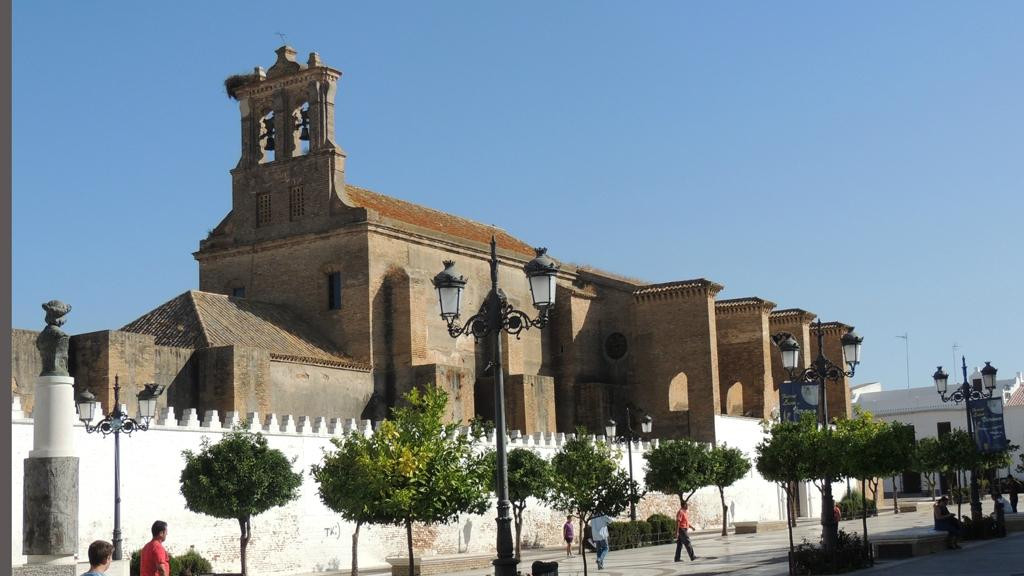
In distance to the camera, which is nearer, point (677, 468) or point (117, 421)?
point (117, 421)

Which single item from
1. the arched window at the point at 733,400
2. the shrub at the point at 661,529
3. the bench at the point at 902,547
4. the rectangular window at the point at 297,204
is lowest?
the shrub at the point at 661,529

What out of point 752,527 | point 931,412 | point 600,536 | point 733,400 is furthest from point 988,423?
point 931,412

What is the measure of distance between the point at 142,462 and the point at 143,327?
458 inches

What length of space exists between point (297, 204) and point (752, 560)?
67.7 ft

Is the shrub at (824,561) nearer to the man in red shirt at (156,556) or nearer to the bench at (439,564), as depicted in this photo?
the bench at (439,564)

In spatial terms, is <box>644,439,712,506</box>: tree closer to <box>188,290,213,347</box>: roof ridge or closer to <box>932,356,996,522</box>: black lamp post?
<box>932,356,996,522</box>: black lamp post

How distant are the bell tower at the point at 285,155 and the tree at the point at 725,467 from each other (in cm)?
1358

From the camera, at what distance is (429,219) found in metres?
44.3

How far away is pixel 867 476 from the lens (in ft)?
Result: 75.8

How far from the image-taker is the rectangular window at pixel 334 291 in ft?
127

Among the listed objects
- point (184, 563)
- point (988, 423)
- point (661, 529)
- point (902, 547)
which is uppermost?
point (988, 423)

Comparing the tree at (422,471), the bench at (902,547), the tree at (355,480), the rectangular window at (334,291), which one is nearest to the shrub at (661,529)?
the rectangular window at (334,291)

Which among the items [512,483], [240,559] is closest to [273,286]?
[512,483]

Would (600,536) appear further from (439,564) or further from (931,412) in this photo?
(931,412)
